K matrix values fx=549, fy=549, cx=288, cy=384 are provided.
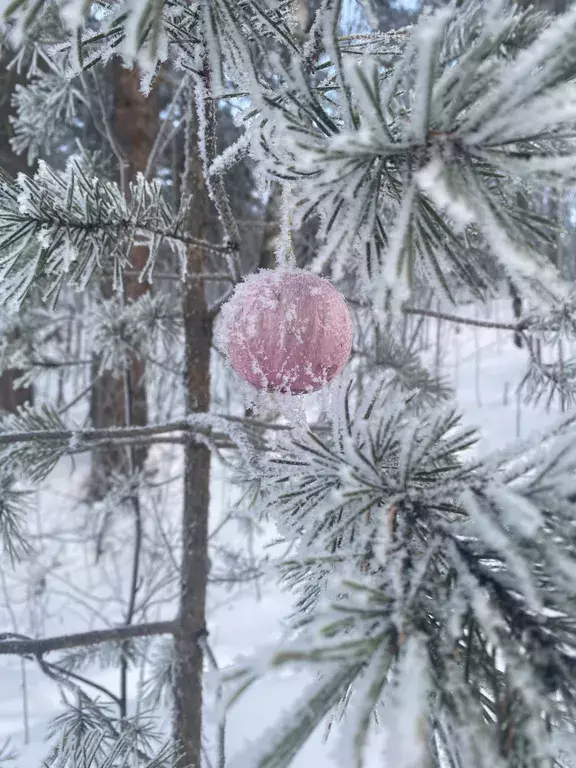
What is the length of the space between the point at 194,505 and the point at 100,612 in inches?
79.0

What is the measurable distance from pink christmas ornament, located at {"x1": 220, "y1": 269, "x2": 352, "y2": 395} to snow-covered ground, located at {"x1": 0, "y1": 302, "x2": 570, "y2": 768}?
1.42 ft

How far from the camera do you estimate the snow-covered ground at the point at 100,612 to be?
1834 millimetres

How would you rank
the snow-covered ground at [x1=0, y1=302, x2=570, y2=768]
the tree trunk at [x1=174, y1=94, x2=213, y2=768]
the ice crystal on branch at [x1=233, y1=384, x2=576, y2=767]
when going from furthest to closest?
the snow-covered ground at [x1=0, y1=302, x2=570, y2=768] → the tree trunk at [x1=174, y1=94, x2=213, y2=768] → the ice crystal on branch at [x1=233, y1=384, x2=576, y2=767]

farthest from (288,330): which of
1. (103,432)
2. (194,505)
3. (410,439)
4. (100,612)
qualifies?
(100,612)

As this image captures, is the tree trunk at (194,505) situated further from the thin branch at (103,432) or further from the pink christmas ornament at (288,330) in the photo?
the pink christmas ornament at (288,330)

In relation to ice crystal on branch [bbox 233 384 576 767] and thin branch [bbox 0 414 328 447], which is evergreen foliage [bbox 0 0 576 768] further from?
thin branch [bbox 0 414 328 447]

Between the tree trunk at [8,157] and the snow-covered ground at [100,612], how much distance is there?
0.55m

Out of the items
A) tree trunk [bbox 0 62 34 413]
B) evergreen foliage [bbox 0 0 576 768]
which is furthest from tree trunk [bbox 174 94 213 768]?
tree trunk [bbox 0 62 34 413]

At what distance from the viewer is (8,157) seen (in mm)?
2578

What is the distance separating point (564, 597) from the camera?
10.5 inches

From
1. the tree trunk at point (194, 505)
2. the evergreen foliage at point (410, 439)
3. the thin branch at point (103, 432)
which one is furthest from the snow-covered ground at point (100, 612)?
the evergreen foliage at point (410, 439)

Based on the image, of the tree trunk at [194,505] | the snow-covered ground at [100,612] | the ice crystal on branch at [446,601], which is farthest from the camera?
the snow-covered ground at [100,612]

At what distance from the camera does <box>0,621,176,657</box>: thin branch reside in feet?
2.57

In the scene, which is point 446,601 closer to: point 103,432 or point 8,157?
point 103,432
